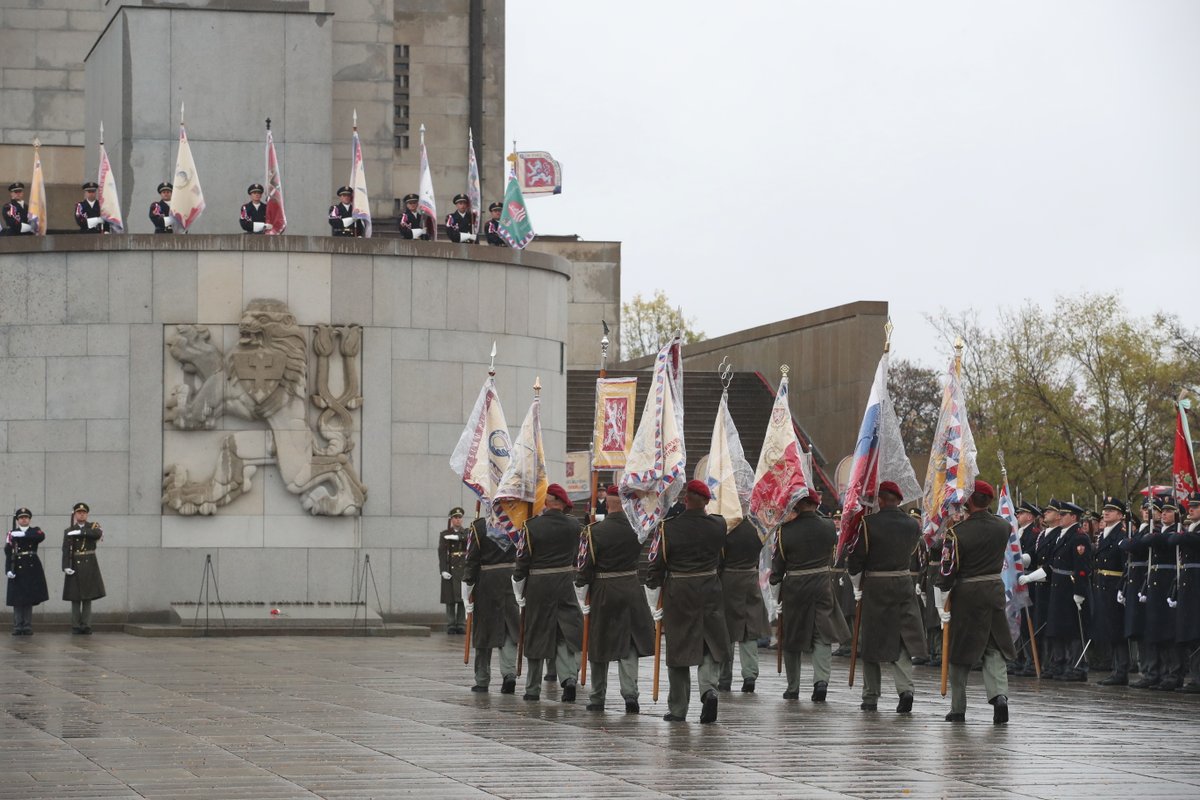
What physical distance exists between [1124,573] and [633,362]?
2835cm

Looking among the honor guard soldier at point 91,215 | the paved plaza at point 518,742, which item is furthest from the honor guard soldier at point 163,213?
the paved plaza at point 518,742

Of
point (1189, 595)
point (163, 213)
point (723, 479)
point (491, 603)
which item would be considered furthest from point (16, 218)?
point (1189, 595)

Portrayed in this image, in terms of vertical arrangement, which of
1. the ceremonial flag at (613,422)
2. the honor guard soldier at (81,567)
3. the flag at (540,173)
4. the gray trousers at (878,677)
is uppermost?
the flag at (540,173)

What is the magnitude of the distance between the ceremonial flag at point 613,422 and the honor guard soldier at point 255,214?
459 inches

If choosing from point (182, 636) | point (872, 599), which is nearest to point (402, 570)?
point (182, 636)

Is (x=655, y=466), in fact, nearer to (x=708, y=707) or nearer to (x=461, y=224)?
(x=708, y=707)

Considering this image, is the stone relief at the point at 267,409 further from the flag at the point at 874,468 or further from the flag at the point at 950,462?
the flag at the point at 950,462

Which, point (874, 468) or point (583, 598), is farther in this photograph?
point (874, 468)

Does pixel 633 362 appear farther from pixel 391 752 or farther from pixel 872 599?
pixel 391 752

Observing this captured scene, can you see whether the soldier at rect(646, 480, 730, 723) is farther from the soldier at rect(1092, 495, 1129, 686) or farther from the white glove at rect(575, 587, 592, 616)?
the soldier at rect(1092, 495, 1129, 686)

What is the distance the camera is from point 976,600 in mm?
15609

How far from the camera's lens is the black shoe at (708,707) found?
15.0m

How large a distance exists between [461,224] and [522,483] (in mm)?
12718

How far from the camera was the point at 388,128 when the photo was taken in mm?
44750
